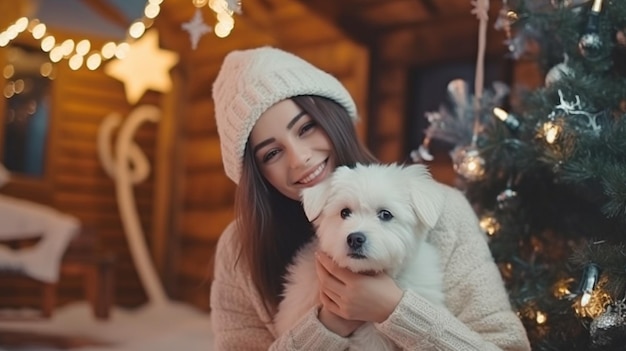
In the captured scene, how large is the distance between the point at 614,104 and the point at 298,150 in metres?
0.78

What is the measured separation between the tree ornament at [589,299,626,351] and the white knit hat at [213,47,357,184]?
727mm

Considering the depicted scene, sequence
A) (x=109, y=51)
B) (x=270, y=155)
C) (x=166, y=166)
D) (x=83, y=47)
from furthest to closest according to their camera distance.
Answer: (x=166, y=166) < (x=109, y=51) < (x=83, y=47) < (x=270, y=155)

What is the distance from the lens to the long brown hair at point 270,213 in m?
1.81

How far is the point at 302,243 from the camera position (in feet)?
6.30

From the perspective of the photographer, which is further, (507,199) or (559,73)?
(507,199)

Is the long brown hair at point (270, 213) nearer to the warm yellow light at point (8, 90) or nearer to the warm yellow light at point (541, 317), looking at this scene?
→ the warm yellow light at point (541, 317)

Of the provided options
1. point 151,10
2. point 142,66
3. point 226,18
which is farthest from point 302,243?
point 142,66

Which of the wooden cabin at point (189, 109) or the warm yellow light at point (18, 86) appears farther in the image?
the warm yellow light at point (18, 86)

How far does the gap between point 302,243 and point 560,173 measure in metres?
0.64

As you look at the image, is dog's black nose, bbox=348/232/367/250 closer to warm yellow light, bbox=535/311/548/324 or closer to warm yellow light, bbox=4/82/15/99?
warm yellow light, bbox=535/311/548/324

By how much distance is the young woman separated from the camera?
5.22 feet

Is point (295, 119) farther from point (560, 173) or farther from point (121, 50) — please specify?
point (121, 50)

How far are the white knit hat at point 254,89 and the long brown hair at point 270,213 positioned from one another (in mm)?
29

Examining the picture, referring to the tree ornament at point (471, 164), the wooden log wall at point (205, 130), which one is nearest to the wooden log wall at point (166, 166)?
the wooden log wall at point (205, 130)
